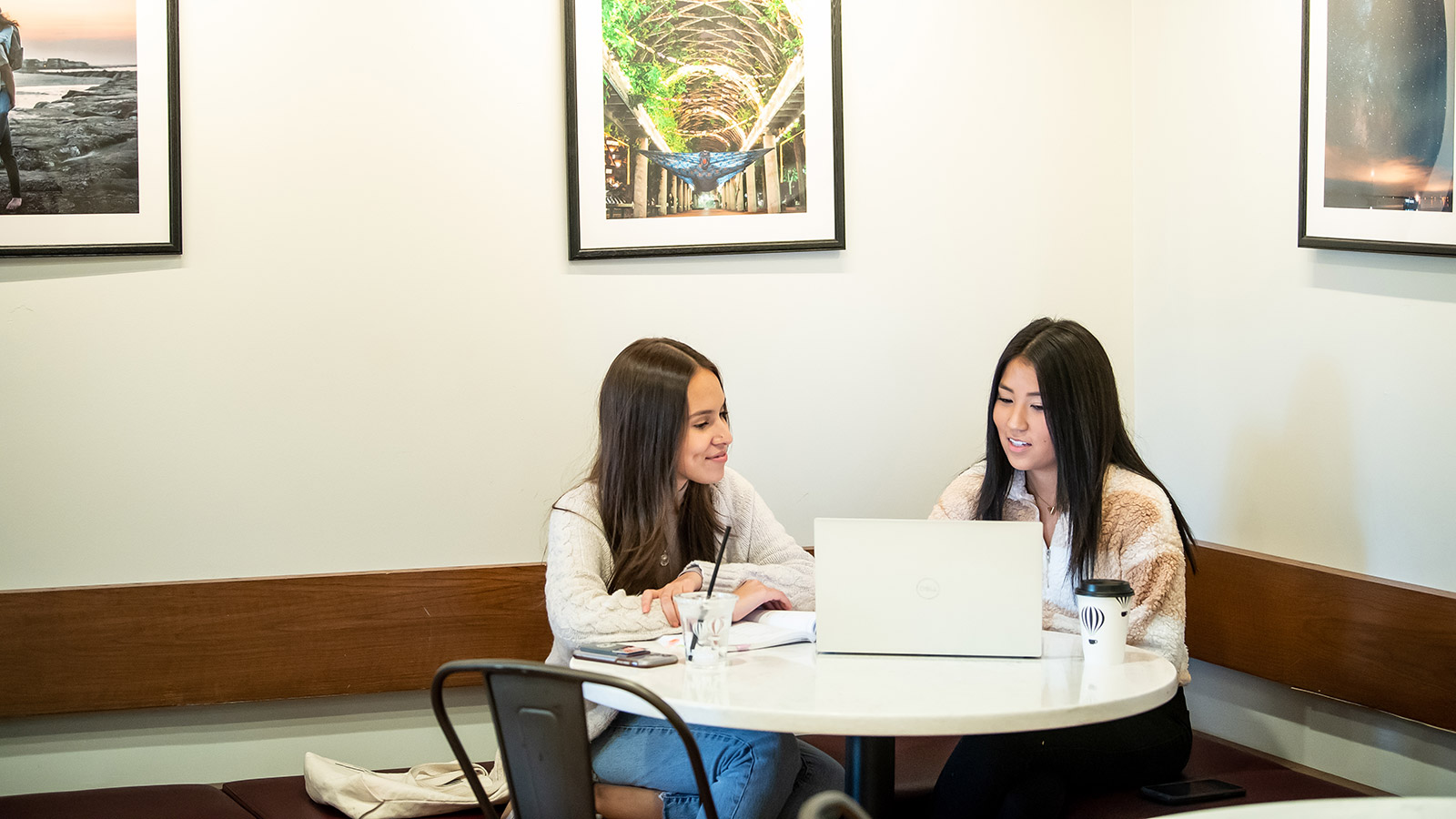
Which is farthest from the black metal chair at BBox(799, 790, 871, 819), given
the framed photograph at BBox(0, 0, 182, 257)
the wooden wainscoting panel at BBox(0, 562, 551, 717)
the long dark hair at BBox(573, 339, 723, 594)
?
the framed photograph at BBox(0, 0, 182, 257)

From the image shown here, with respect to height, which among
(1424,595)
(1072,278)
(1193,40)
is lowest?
(1424,595)

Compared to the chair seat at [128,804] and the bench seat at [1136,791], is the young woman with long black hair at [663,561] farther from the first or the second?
the chair seat at [128,804]

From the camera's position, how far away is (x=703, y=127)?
3.05 metres

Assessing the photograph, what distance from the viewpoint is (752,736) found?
2.01 m

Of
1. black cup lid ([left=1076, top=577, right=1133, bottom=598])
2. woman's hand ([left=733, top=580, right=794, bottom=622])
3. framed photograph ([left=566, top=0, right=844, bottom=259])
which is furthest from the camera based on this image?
framed photograph ([left=566, top=0, right=844, bottom=259])

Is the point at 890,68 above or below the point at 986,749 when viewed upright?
above

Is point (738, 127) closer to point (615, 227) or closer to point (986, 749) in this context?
point (615, 227)

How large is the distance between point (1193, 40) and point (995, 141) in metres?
0.57

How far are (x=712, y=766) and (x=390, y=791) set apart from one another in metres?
0.88

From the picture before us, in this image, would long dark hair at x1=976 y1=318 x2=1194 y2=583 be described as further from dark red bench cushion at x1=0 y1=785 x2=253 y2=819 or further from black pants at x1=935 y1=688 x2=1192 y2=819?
dark red bench cushion at x1=0 y1=785 x2=253 y2=819

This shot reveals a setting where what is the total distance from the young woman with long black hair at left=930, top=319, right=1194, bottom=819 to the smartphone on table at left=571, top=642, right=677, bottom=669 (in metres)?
0.64

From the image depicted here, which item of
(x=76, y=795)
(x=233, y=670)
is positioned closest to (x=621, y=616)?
(x=233, y=670)

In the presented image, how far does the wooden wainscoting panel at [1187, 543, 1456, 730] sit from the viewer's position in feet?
7.50

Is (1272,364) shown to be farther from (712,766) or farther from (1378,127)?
(712,766)
